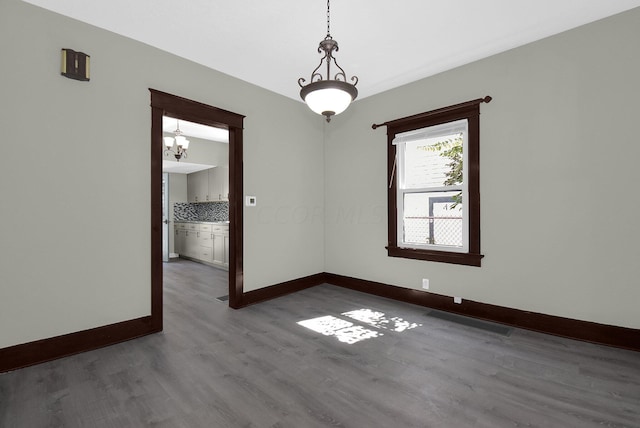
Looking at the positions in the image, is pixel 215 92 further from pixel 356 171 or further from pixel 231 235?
pixel 356 171

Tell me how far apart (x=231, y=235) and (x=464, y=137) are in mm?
3059

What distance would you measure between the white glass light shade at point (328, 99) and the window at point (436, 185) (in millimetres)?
1801

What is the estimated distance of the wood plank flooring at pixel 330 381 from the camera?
1664mm

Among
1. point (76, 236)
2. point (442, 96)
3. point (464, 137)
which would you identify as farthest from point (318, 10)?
point (76, 236)

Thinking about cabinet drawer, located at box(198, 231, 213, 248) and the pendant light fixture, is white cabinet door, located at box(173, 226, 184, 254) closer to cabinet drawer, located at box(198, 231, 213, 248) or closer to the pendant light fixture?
cabinet drawer, located at box(198, 231, 213, 248)

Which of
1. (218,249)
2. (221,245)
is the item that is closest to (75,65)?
(221,245)

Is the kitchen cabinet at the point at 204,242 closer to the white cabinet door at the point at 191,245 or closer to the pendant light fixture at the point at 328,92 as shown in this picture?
the white cabinet door at the point at 191,245

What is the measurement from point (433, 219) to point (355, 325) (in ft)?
5.40

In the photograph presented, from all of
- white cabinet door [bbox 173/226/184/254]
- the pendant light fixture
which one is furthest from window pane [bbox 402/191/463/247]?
white cabinet door [bbox 173/226/184/254]

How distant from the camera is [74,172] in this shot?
2.45 meters

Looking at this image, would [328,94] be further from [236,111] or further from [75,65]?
[75,65]

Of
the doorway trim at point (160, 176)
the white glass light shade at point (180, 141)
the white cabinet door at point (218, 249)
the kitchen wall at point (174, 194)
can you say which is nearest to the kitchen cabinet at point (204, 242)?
the white cabinet door at point (218, 249)

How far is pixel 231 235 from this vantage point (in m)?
3.66

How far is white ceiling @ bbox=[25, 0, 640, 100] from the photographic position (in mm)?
2391
